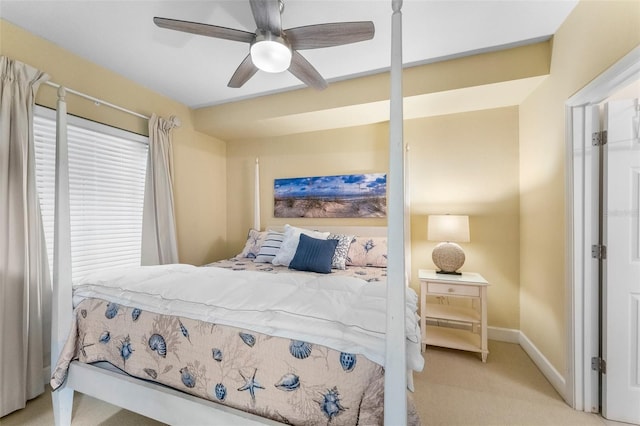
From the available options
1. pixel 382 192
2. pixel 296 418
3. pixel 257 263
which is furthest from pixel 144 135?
pixel 296 418

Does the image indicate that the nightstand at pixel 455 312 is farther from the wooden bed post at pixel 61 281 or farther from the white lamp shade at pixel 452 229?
the wooden bed post at pixel 61 281

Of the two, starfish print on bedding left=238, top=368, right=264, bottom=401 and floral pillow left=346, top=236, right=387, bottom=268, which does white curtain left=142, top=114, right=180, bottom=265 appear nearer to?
floral pillow left=346, top=236, right=387, bottom=268

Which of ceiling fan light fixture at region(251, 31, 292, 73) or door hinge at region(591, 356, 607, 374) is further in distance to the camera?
door hinge at region(591, 356, 607, 374)

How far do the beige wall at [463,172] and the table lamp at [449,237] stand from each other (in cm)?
34

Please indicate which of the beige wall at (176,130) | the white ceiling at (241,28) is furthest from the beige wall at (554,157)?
the beige wall at (176,130)

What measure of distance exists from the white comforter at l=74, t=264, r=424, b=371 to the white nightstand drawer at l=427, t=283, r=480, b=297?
1.06 meters

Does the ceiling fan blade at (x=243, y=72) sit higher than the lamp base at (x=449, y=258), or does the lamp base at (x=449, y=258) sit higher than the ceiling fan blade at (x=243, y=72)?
the ceiling fan blade at (x=243, y=72)

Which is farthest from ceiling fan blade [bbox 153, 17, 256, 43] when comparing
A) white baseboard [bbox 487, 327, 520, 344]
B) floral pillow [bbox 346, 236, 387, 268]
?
white baseboard [bbox 487, 327, 520, 344]

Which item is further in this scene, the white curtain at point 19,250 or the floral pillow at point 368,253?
the floral pillow at point 368,253

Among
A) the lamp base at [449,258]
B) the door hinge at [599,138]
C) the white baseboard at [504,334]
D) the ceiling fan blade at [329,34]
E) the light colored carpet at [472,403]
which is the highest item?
the ceiling fan blade at [329,34]

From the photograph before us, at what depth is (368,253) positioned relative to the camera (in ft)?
8.36

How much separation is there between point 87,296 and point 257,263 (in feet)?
4.37

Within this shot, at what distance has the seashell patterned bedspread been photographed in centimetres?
97

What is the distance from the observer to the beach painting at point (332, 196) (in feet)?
9.86
